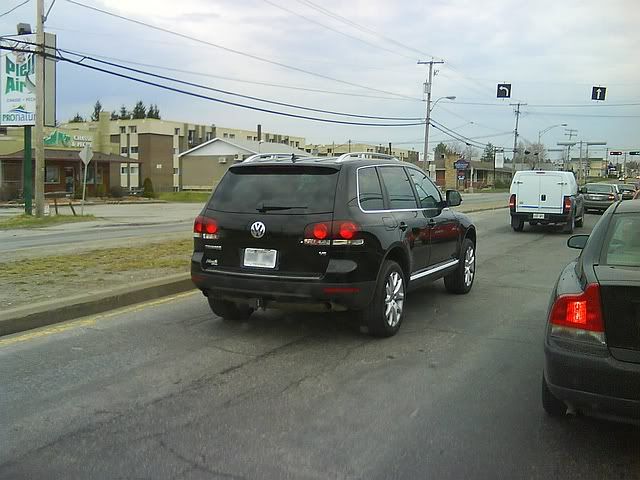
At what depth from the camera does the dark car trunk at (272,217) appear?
582cm

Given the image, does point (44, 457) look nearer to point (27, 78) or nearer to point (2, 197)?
point (27, 78)

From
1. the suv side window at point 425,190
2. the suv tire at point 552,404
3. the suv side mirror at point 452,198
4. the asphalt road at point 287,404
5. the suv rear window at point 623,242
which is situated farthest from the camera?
the suv side mirror at point 452,198

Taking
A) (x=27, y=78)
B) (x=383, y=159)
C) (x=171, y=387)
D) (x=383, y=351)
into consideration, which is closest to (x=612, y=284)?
(x=383, y=351)

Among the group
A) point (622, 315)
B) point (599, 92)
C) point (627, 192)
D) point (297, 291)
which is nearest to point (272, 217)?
point (297, 291)

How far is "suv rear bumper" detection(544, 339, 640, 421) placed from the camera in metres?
3.48

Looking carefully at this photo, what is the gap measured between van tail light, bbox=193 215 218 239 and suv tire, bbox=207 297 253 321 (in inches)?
30.2

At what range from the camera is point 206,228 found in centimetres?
→ 627

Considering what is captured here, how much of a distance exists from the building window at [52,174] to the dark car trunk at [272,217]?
4524 centimetres

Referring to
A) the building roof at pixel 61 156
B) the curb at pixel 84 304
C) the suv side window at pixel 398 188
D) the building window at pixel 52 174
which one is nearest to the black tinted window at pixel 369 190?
the suv side window at pixel 398 188

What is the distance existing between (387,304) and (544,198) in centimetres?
1499

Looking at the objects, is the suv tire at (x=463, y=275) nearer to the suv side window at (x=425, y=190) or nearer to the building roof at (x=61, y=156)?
the suv side window at (x=425, y=190)

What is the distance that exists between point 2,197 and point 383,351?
43.1 metres

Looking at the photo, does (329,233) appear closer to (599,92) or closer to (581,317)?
(581,317)

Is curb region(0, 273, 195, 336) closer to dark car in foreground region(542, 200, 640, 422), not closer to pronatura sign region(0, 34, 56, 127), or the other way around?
dark car in foreground region(542, 200, 640, 422)
